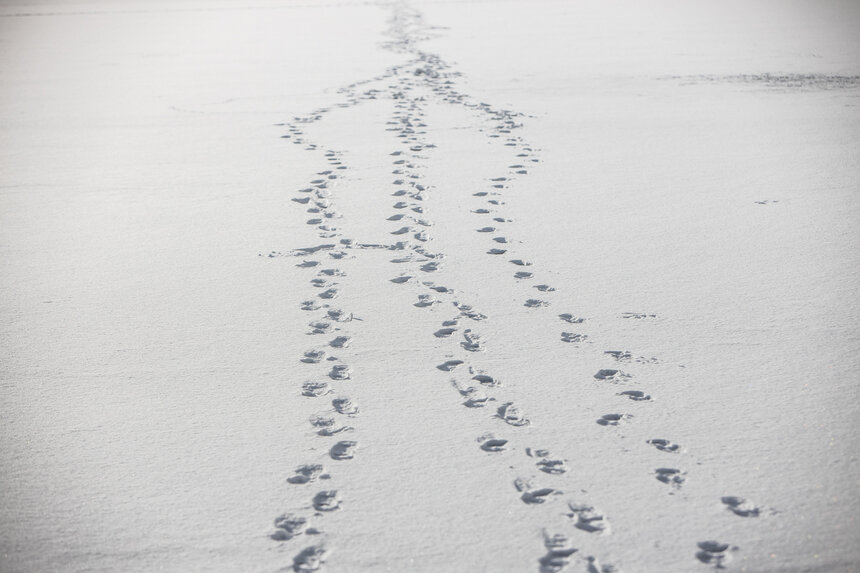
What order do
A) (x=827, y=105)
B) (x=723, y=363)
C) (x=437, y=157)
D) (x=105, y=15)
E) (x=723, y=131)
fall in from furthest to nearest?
(x=105, y=15), (x=827, y=105), (x=723, y=131), (x=437, y=157), (x=723, y=363)

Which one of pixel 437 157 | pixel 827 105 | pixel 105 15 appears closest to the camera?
pixel 437 157

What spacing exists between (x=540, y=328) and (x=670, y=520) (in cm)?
118

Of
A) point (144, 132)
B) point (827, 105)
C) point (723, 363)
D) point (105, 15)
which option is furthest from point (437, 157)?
point (105, 15)

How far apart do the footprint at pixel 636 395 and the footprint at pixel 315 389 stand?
39.5 inches

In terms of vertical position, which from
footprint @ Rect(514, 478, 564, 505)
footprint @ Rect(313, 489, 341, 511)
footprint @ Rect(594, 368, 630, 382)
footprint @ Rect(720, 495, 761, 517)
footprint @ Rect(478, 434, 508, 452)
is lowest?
footprint @ Rect(313, 489, 341, 511)

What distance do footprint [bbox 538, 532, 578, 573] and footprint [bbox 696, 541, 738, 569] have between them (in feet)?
1.03

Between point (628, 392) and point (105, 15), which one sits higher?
point (105, 15)

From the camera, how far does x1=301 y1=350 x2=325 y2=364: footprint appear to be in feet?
9.96

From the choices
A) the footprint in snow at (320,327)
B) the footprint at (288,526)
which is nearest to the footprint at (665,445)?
the footprint at (288,526)

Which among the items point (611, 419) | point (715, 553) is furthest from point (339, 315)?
point (715, 553)

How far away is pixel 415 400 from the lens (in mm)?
2775

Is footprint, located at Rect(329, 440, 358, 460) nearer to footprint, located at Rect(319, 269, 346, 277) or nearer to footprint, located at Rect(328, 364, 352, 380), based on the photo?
footprint, located at Rect(328, 364, 352, 380)

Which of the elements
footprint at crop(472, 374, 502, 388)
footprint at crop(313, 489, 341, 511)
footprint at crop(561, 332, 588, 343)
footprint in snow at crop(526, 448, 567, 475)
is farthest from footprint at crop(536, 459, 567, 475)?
footprint at crop(561, 332, 588, 343)

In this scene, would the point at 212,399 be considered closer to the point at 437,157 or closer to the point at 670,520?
the point at 670,520
